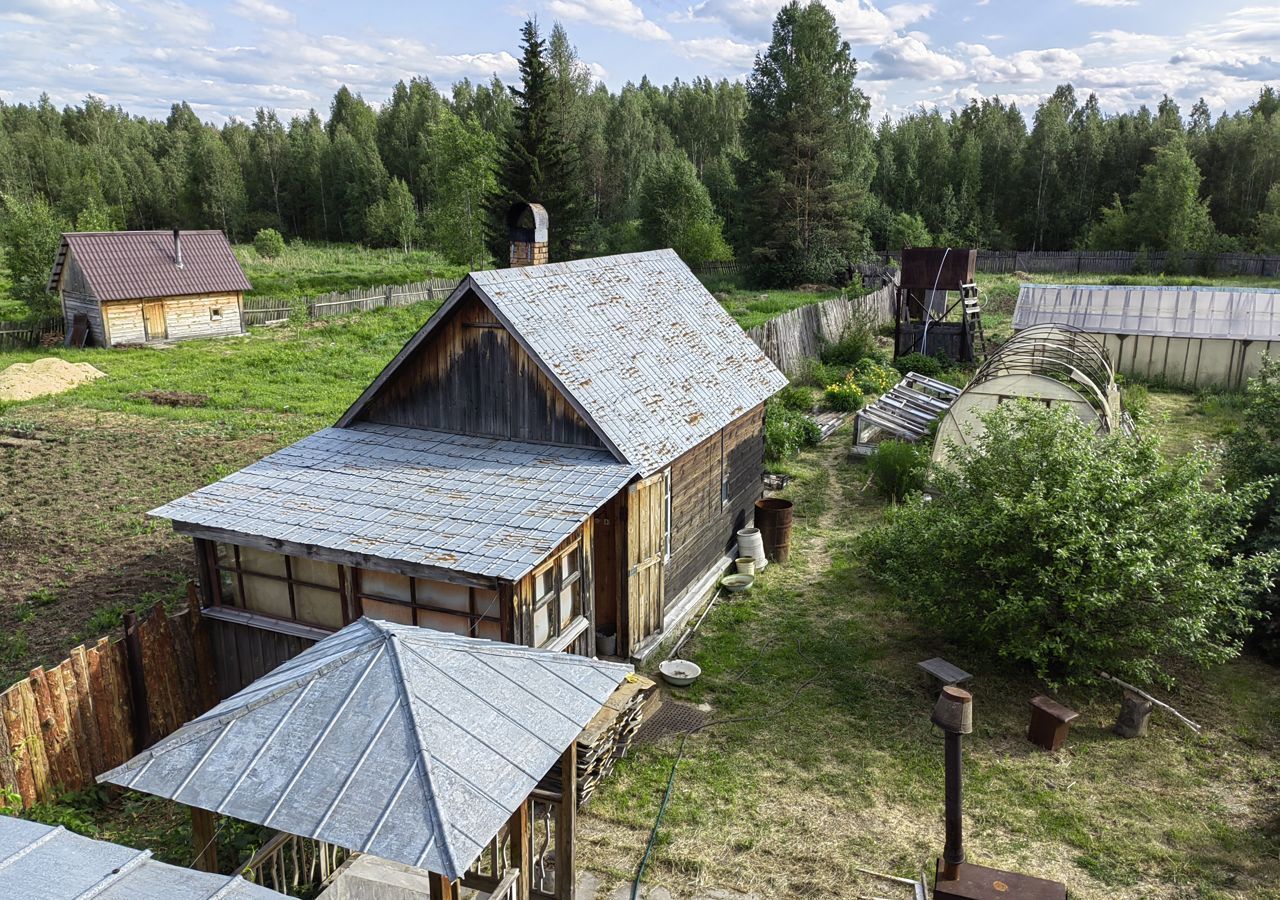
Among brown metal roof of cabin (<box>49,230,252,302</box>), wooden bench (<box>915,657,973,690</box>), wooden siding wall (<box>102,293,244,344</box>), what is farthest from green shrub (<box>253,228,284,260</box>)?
wooden bench (<box>915,657,973,690</box>)

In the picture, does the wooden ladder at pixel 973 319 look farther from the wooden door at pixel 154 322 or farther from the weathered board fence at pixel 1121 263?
the wooden door at pixel 154 322

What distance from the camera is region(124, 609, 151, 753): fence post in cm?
947

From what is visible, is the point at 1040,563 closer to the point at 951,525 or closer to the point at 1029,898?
the point at 951,525

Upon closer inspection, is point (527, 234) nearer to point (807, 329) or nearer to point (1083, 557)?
point (1083, 557)

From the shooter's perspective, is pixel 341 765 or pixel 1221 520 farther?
pixel 1221 520

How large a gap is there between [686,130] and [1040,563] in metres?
76.4

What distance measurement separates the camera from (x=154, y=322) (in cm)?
3259

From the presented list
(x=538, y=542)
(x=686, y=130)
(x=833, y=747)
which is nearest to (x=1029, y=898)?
(x=833, y=747)

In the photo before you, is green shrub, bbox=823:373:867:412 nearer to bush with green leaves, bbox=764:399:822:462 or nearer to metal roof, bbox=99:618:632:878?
bush with green leaves, bbox=764:399:822:462

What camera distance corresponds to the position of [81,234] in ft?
104

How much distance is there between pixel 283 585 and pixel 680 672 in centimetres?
515

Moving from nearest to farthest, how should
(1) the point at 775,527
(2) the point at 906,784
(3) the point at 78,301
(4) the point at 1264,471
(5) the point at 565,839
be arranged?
(5) the point at 565,839, (2) the point at 906,784, (4) the point at 1264,471, (1) the point at 775,527, (3) the point at 78,301

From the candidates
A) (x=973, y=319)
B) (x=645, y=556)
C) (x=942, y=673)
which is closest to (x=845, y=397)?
(x=973, y=319)

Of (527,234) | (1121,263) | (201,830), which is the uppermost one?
(527,234)
